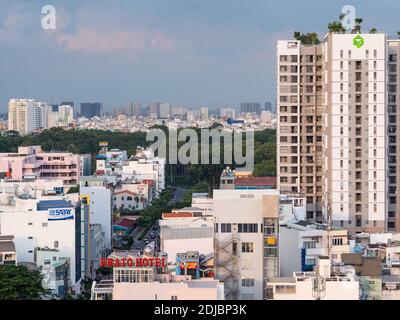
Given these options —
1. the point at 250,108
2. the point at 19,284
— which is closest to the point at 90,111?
the point at 250,108

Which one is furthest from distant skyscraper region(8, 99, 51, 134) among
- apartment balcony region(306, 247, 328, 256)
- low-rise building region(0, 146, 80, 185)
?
apartment balcony region(306, 247, 328, 256)

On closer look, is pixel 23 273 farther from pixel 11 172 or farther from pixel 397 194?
pixel 11 172

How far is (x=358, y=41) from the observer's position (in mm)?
10984

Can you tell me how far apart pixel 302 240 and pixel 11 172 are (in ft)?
33.0

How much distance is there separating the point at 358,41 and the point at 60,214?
14.9ft

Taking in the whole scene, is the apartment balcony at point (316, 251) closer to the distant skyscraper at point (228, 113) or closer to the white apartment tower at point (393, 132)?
the white apartment tower at point (393, 132)

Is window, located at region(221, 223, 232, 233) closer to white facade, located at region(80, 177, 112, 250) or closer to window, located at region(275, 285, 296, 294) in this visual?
window, located at region(275, 285, 296, 294)

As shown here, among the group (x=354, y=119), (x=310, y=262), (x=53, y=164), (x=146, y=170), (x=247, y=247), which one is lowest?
(x=310, y=262)

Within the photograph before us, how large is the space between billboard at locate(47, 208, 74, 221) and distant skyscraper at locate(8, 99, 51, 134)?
28137 mm

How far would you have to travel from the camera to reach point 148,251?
25.2 ft

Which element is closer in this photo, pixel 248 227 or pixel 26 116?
pixel 248 227

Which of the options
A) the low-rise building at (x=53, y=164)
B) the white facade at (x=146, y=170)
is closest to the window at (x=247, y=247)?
the low-rise building at (x=53, y=164)

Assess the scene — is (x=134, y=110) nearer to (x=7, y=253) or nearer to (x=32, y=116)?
(x=32, y=116)

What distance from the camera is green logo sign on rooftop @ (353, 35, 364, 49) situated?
10953 millimetres
